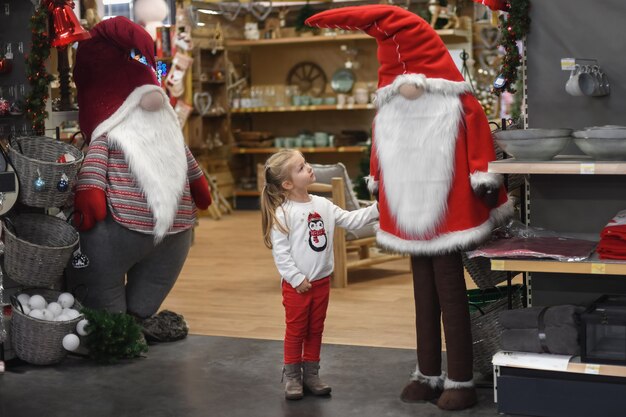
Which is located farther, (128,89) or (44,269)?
(128,89)

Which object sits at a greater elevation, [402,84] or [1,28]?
[1,28]

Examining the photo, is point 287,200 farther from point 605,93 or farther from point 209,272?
point 209,272

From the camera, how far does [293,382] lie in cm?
423

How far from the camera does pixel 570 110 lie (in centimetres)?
404

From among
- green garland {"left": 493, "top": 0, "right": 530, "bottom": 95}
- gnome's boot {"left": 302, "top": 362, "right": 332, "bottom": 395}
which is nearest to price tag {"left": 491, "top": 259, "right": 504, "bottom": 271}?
green garland {"left": 493, "top": 0, "right": 530, "bottom": 95}

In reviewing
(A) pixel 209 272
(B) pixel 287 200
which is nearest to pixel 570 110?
(B) pixel 287 200

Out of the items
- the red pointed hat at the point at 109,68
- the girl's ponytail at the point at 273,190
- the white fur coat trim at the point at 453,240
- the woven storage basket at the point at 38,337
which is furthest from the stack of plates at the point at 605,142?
the woven storage basket at the point at 38,337

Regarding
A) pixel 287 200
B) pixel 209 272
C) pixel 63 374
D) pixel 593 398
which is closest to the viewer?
pixel 593 398

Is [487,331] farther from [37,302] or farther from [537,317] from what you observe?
[37,302]

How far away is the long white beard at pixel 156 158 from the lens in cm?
504

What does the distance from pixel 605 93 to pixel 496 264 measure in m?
0.79

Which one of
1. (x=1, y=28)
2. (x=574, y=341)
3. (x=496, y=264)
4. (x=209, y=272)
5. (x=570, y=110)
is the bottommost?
(x=209, y=272)

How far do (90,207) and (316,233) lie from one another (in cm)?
138

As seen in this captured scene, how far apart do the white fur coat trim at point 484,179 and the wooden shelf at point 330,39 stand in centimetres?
654
